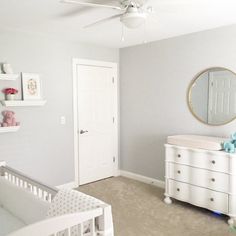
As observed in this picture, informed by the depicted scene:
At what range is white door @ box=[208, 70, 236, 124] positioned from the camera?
3.18 metres

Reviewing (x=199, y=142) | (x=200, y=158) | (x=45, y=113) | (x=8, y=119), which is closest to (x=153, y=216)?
(x=200, y=158)

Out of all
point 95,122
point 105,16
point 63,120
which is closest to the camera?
point 105,16

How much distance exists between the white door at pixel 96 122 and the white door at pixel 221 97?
1740 mm

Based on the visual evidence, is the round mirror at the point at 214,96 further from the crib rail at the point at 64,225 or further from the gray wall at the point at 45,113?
the crib rail at the point at 64,225

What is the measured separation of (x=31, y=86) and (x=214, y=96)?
2.44 meters

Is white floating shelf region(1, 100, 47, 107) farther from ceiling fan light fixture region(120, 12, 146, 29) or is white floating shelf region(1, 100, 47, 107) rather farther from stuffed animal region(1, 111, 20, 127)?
ceiling fan light fixture region(120, 12, 146, 29)

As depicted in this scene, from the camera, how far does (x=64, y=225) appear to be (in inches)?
54.1

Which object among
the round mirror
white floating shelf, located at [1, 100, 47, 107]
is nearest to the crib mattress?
white floating shelf, located at [1, 100, 47, 107]

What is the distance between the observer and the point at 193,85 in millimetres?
3545

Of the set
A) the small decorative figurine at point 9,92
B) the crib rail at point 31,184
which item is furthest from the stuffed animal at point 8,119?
the crib rail at point 31,184

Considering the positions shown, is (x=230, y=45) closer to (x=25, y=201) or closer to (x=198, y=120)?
(x=198, y=120)

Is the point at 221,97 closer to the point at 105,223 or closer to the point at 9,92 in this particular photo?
the point at 105,223

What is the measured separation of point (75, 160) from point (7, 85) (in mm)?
1539

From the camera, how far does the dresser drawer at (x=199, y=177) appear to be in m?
2.87
